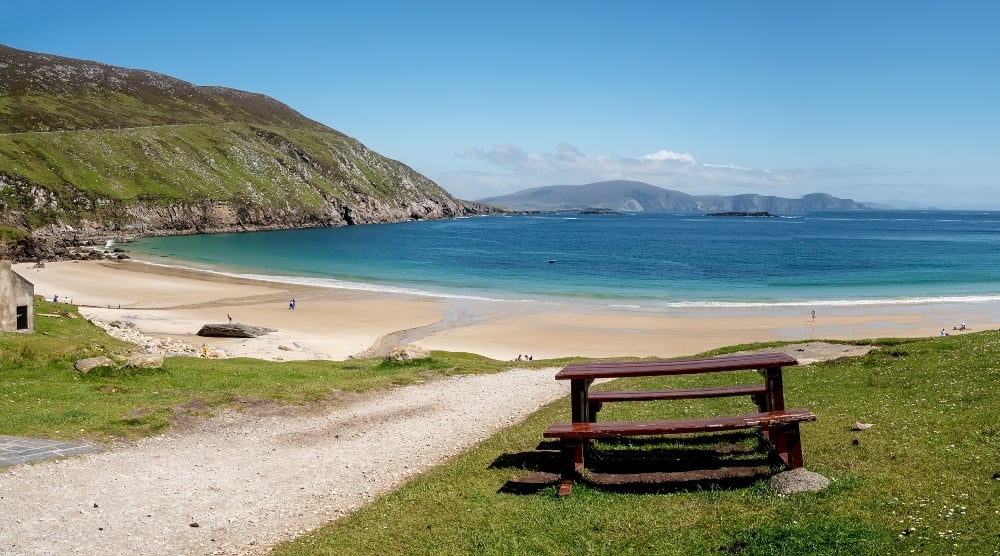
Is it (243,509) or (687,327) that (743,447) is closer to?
(243,509)

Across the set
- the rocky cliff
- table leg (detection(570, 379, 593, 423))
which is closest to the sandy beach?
table leg (detection(570, 379, 593, 423))

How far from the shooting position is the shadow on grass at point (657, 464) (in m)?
10.8

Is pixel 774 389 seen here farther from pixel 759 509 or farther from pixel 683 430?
pixel 759 509

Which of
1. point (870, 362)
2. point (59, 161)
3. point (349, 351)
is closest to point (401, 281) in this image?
point (349, 351)

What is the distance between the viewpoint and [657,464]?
39.1 feet

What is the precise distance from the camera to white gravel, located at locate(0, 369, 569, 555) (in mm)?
10000

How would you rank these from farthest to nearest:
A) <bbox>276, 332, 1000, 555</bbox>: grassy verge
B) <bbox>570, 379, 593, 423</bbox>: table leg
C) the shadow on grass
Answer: <bbox>570, 379, 593, 423</bbox>: table leg, the shadow on grass, <bbox>276, 332, 1000, 555</bbox>: grassy verge

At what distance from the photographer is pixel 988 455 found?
10.5m

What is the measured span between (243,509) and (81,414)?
7.59 meters

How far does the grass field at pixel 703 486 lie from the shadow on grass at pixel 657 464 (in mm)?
118

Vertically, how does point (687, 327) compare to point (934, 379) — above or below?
below

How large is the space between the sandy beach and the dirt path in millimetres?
23770

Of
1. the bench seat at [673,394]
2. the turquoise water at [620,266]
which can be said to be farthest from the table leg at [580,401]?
the turquoise water at [620,266]

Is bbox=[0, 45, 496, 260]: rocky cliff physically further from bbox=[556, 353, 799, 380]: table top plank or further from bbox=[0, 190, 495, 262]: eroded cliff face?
bbox=[556, 353, 799, 380]: table top plank
